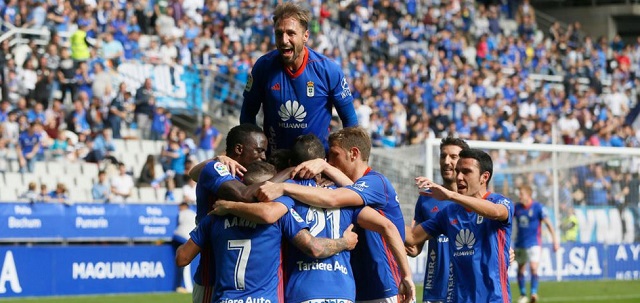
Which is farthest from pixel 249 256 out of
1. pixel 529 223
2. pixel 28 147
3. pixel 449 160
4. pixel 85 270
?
pixel 28 147

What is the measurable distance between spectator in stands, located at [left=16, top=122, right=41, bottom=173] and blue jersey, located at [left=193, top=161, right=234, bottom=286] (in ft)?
49.3

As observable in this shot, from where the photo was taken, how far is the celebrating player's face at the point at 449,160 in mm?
10820

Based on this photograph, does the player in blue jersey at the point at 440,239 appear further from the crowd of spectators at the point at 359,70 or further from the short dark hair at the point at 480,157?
the crowd of spectators at the point at 359,70

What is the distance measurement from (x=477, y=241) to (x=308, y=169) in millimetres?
2258

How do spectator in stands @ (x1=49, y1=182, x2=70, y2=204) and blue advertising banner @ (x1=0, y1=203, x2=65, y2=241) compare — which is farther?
spectator in stands @ (x1=49, y1=182, x2=70, y2=204)

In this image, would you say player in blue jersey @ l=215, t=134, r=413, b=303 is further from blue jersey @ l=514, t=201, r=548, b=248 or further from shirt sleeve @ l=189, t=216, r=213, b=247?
blue jersey @ l=514, t=201, r=548, b=248

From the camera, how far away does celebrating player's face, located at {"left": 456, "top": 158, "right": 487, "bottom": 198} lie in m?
10.0

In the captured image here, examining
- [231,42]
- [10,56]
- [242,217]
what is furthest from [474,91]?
[242,217]

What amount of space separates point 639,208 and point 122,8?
41.3 ft

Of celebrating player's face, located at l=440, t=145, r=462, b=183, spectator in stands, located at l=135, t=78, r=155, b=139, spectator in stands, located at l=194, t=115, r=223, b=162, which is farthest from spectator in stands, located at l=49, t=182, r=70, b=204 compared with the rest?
celebrating player's face, located at l=440, t=145, r=462, b=183

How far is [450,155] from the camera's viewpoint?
35.6 feet

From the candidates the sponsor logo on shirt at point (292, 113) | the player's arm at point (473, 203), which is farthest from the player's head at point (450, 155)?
the sponsor logo on shirt at point (292, 113)

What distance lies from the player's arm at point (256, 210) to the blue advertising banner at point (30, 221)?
14.3m

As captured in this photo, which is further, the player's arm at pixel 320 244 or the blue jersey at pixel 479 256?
the blue jersey at pixel 479 256
